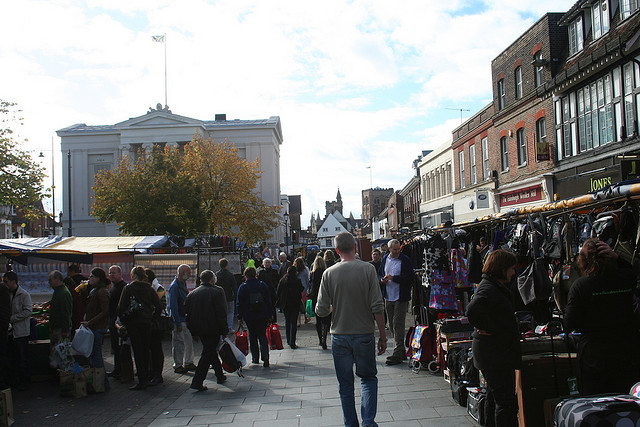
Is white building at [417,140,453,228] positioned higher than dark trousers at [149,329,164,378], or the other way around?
white building at [417,140,453,228]

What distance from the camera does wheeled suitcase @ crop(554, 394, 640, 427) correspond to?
12.3 ft

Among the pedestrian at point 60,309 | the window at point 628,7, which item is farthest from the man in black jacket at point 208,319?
the window at point 628,7

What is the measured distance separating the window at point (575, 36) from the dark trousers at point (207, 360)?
17.4 metres

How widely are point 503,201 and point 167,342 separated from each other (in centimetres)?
1854

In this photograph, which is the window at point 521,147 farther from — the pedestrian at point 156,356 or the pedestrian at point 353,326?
the pedestrian at point 353,326

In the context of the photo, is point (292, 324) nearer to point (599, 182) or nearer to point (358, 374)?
point (358, 374)

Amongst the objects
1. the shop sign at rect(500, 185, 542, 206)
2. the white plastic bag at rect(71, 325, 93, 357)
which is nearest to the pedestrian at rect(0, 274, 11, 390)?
the white plastic bag at rect(71, 325, 93, 357)

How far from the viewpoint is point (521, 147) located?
80.6ft

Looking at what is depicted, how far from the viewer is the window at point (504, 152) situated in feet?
85.6

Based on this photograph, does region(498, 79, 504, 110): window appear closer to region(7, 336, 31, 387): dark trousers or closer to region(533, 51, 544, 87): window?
region(533, 51, 544, 87): window

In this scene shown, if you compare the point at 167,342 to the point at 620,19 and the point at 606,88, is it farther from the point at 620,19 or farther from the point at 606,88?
the point at 620,19

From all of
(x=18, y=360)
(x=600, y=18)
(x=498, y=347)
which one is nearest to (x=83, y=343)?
(x=18, y=360)

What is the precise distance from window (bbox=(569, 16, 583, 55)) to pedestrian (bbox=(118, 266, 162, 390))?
1776cm

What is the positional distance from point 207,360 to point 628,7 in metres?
15.9
